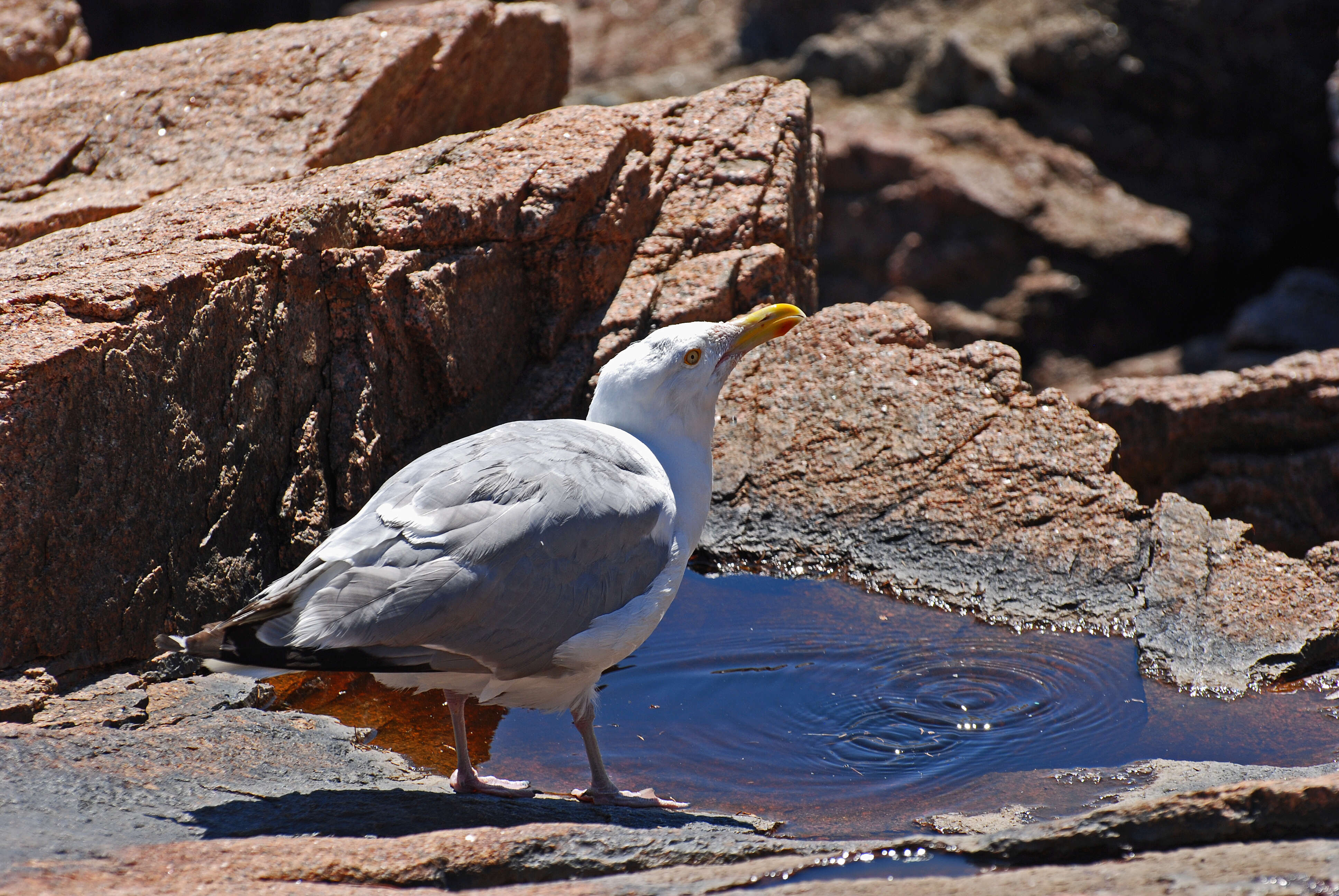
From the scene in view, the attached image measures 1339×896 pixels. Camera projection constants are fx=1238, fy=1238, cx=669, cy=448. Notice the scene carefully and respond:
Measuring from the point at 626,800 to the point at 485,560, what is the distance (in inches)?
34.6

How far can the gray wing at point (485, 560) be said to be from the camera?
3229 mm

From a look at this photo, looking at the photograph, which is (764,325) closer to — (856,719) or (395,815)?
(856,719)

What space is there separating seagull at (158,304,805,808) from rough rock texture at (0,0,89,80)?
19.6 ft

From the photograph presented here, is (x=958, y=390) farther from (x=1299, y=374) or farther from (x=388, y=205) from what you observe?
(x=388, y=205)

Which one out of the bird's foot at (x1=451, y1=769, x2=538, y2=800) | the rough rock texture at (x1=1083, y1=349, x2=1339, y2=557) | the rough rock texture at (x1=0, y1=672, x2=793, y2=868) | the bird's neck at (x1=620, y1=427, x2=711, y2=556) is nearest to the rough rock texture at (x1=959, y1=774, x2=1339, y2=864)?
the rough rock texture at (x1=0, y1=672, x2=793, y2=868)

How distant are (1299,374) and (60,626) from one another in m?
5.88

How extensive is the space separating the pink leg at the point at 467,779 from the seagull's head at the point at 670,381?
3.58ft

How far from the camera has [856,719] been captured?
430cm

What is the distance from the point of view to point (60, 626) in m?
3.80

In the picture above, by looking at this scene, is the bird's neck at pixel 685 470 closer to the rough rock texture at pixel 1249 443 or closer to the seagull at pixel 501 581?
the seagull at pixel 501 581

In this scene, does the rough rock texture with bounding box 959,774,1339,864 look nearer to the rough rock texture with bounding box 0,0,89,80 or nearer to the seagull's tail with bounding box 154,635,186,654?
the seagull's tail with bounding box 154,635,186,654

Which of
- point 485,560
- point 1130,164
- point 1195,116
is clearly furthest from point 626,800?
point 1195,116

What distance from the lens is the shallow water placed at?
12.8 feet

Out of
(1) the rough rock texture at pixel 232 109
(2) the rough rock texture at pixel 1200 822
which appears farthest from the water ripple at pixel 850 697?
(1) the rough rock texture at pixel 232 109
